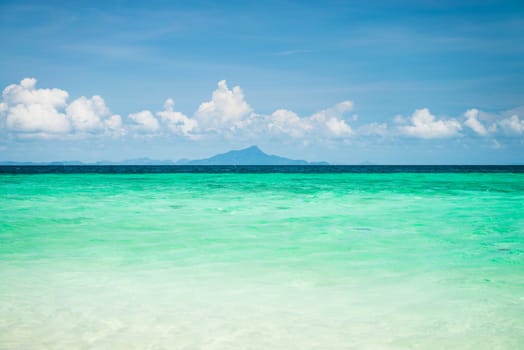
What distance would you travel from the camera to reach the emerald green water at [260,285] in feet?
15.6

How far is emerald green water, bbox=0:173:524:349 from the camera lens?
477 cm

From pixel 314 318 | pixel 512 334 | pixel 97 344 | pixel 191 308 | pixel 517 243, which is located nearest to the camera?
pixel 97 344

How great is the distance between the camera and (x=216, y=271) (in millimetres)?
7734

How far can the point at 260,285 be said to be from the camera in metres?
6.83

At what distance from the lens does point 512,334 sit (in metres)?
4.86

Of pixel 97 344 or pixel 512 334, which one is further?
pixel 512 334

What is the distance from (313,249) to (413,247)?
7.09 feet

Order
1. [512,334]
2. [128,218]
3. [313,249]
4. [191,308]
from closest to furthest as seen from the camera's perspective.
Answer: [512,334] → [191,308] → [313,249] → [128,218]

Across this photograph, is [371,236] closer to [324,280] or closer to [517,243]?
[517,243]

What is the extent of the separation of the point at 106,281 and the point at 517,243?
8.96m

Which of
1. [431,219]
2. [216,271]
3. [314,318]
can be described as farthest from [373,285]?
[431,219]

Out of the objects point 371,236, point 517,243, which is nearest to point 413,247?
point 371,236

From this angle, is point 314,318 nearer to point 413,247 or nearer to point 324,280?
point 324,280

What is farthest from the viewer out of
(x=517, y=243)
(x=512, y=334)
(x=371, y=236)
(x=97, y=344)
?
(x=371, y=236)
